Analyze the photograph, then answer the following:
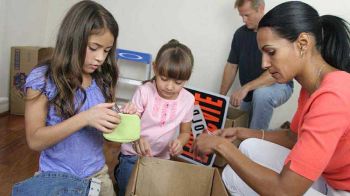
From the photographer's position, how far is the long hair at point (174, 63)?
1.18 metres

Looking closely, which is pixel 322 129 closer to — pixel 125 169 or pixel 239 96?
pixel 125 169

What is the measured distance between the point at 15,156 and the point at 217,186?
126 centimetres

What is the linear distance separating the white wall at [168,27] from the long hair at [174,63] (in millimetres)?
1375

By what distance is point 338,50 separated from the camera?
36.6 inches

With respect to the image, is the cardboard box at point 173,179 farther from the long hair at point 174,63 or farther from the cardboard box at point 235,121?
the cardboard box at point 235,121

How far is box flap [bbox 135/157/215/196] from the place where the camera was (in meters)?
0.99

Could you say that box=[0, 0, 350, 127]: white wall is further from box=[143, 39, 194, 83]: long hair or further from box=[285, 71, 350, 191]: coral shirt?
box=[285, 71, 350, 191]: coral shirt

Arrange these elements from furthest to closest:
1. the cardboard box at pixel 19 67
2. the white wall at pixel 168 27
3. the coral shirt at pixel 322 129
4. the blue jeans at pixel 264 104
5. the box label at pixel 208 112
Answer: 1. the white wall at pixel 168 27
2. the cardboard box at pixel 19 67
3. the blue jeans at pixel 264 104
4. the box label at pixel 208 112
5. the coral shirt at pixel 322 129

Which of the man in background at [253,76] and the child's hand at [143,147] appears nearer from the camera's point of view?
the child's hand at [143,147]

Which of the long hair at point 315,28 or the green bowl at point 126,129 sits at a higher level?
the long hair at point 315,28

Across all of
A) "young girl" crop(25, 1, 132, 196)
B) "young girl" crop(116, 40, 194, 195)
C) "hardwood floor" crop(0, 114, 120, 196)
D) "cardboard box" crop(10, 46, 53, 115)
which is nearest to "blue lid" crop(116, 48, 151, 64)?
"cardboard box" crop(10, 46, 53, 115)

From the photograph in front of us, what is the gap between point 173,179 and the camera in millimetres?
1020

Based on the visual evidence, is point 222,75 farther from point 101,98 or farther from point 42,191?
point 42,191

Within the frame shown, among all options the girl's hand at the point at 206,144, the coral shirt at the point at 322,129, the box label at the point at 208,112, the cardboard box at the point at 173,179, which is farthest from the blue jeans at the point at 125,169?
the coral shirt at the point at 322,129
